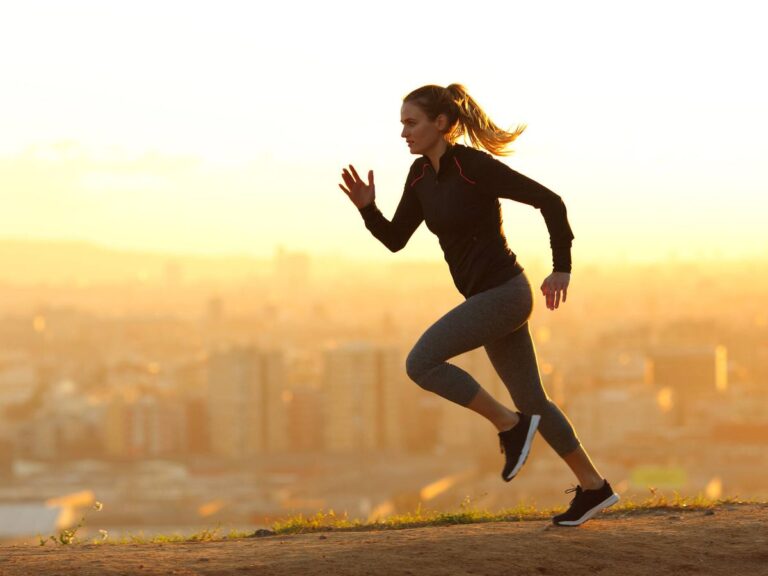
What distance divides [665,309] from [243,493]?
60.9m

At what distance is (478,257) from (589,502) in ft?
3.95

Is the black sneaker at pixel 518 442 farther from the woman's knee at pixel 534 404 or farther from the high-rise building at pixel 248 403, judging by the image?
the high-rise building at pixel 248 403

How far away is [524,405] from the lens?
5.66m

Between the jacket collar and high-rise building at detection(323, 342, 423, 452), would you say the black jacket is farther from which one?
high-rise building at detection(323, 342, 423, 452)

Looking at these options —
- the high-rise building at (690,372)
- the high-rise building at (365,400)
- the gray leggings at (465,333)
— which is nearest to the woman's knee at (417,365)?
the gray leggings at (465,333)

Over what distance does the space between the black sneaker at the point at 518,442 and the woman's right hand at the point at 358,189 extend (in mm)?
1061

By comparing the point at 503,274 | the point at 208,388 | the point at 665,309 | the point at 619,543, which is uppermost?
the point at 665,309

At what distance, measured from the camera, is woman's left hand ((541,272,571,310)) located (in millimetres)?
5273

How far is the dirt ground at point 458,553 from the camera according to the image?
518cm

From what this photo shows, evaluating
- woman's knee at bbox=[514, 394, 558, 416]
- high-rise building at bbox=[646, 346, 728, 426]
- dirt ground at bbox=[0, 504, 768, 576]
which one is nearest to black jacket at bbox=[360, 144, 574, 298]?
woman's knee at bbox=[514, 394, 558, 416]

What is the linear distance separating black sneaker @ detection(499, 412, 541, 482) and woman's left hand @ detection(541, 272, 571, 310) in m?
0.51

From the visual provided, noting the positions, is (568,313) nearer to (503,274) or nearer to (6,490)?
(6,490)

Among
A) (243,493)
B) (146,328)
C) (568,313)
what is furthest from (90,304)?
(243,493)

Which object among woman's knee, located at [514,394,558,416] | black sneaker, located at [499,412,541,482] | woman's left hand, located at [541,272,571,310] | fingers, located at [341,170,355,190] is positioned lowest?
black sneaker, located at [499,412,541,482]
